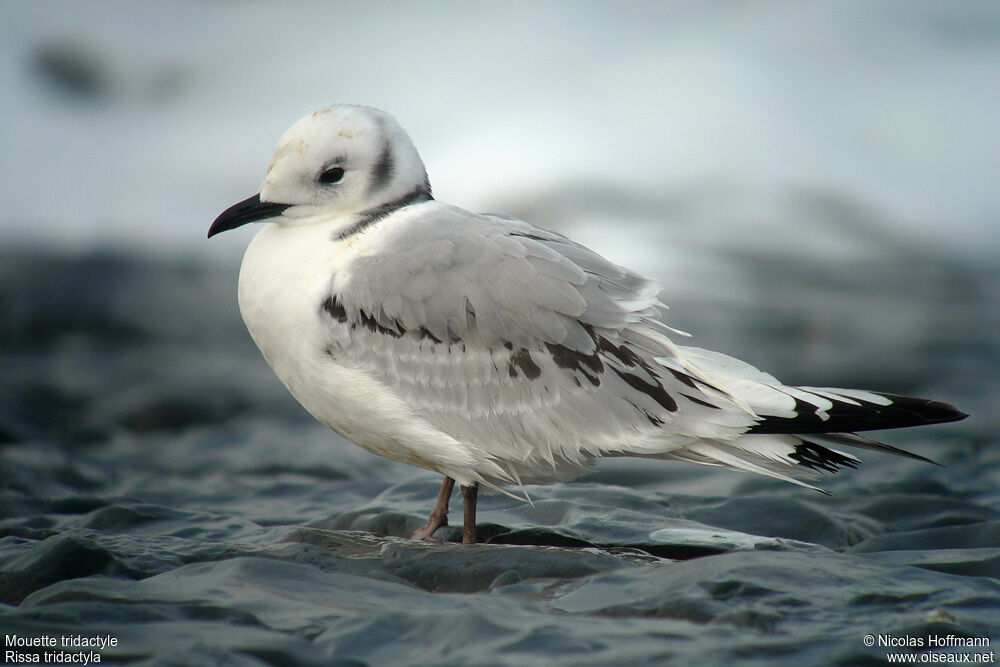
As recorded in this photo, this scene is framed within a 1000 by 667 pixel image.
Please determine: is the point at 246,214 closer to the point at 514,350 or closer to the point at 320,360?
the point at 320,360

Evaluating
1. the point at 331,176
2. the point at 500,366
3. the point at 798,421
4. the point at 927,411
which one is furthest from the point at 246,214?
the point at 927,411

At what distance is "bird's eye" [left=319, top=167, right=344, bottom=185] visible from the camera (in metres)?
4.77

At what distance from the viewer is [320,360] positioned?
4504 millimetres

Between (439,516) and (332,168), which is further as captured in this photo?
(439,516)

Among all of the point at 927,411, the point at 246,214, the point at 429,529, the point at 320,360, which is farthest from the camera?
the point at 429,529

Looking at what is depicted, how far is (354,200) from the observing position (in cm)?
481

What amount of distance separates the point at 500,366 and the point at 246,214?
1.22 m

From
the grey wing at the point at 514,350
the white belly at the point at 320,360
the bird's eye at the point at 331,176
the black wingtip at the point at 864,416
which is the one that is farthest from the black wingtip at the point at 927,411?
the bird's eye at the point at 331,176

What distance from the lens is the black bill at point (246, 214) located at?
4.75m

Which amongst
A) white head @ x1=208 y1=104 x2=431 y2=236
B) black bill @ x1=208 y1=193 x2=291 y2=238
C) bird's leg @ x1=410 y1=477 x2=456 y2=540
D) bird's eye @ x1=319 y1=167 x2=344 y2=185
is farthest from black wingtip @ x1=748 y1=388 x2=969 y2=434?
black bill @ x1=208 y1=193 x2=291 y2=238

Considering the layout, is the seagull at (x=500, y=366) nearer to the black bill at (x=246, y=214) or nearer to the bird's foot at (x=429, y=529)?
the black bill at (x=246, y=214)

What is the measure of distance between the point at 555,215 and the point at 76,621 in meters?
7.42

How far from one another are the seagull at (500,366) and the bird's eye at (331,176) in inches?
9.7

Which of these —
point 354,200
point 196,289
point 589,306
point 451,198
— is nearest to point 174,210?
point 196,289
